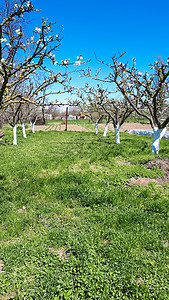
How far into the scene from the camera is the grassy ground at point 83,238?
99.0 inches

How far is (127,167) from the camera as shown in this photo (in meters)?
6.99

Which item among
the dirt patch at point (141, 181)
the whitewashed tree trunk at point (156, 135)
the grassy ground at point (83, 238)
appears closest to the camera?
the grassy ground at point (83, 238)

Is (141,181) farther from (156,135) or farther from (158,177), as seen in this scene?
(156,135)

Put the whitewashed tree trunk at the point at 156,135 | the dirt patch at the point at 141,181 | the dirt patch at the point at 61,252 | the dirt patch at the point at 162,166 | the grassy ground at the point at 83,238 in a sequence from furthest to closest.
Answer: the whitewashed tree trunk at the point at 156,135
the dirt patch at the point at 162,166
the dirt patch at the point at 141,181
the dirt patch at the point at 61,252
the grassy ground at the point at 83,238

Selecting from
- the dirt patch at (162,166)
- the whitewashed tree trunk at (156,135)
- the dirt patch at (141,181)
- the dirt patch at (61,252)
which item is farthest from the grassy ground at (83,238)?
the whitewashed tree trunk at (156,135)

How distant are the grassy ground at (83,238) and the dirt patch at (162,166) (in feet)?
2.04

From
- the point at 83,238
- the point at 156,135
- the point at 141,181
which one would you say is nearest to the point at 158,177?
the point at 141,181

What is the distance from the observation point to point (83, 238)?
3.33 metres

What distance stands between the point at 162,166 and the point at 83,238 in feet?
15.8

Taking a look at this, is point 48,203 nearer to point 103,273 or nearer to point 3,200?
point 3,200

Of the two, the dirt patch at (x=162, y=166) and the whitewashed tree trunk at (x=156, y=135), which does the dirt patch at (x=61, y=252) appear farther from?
the whitewashed tree trunk at (x=156, y=135)

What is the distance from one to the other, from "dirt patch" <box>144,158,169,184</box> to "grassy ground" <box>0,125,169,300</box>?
2.04 ft

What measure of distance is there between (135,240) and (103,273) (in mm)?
902

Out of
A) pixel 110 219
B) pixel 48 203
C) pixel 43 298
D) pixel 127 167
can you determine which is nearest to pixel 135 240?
pixel 110 219
